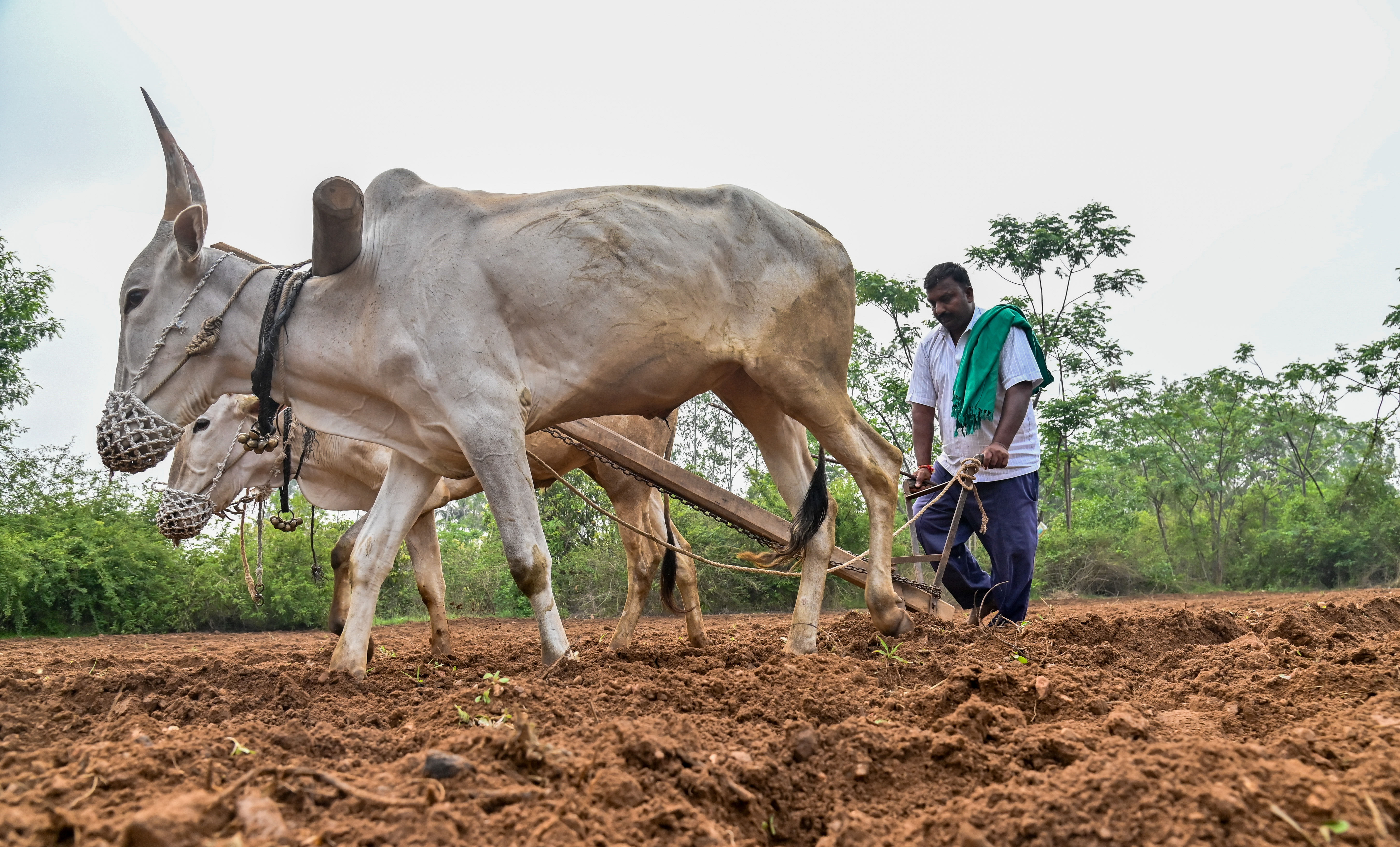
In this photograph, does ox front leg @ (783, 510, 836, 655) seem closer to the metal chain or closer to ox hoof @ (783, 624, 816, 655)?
Answer: ox hoof @ (783, 624, 816, 655)

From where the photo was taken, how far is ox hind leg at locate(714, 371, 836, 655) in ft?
14.0

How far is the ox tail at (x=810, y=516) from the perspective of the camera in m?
4.60

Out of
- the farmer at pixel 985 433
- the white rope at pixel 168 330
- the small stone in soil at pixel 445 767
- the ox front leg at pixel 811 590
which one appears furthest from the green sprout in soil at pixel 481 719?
the farmer at pixel 985 433

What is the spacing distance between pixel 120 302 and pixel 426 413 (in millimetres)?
1574

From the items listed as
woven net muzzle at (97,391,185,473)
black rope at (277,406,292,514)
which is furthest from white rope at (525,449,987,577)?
black rope at (277,406,292,514)

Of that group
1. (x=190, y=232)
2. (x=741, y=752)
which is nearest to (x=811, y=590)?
(x=741, y=752)

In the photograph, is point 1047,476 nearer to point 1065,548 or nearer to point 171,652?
point 1065,548

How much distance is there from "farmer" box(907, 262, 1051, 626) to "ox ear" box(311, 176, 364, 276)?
10.1ft

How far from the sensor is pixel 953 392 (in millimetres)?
5410

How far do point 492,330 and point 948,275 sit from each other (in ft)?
9.14

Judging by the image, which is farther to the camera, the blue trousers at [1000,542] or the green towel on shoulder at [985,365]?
the blue trousers at [1000,542]

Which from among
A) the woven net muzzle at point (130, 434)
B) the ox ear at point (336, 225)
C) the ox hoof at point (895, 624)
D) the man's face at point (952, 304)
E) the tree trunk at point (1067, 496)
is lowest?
the ox hoof at point (895, 624)

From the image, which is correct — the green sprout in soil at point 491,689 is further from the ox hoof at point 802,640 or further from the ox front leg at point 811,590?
the ox hoof at point 802,640

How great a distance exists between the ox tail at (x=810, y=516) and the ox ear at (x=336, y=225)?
226cm
